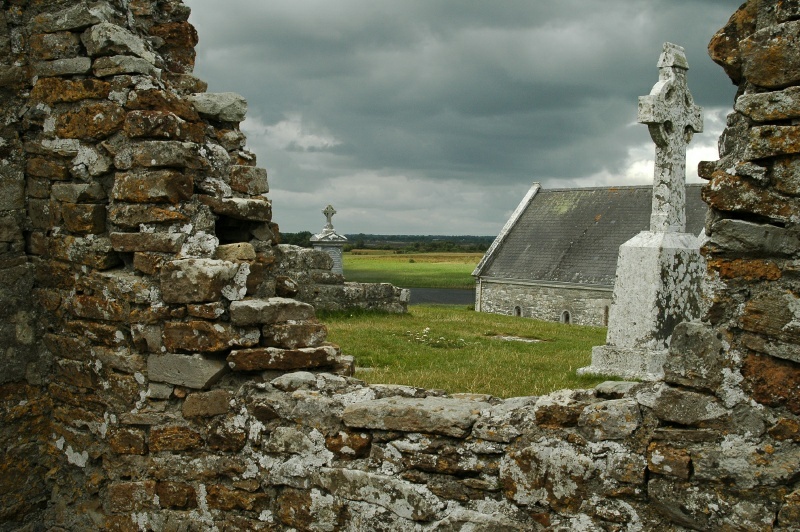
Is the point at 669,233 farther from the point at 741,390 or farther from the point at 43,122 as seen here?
the point at 43,122

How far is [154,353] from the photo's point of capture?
4.80 m

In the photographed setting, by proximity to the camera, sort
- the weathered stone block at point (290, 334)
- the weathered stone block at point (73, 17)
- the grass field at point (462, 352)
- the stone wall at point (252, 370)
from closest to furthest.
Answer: the stone wall at point (252, 370) < the weathered stone block at point (290, 334) < the weathered stone block at point (73, 17) < the grass field at point (462, 352)

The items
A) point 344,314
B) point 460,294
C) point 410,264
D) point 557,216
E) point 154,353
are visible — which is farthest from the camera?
point 410,264

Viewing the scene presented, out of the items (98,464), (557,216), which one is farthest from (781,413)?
(557,216)

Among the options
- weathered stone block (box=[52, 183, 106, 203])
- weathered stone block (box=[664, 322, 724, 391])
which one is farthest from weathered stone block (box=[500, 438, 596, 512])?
weathered stone block (box=[52, 183, 106, 203])

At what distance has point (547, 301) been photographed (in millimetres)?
29547

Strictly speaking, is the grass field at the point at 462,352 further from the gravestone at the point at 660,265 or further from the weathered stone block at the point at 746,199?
the weathered stone block at the point at 746,199

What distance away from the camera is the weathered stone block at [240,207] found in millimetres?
5055

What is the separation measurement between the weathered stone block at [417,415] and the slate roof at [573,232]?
23.7 m

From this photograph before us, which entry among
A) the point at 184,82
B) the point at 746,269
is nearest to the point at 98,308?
the point at 184,82

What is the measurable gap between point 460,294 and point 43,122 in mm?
53028

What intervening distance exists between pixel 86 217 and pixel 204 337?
4.03 ft

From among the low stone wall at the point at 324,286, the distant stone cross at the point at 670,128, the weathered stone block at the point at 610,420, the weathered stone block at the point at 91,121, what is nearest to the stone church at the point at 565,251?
the low stone wall at the point at 324,286

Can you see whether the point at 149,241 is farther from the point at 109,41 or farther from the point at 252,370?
the point at 109,41
